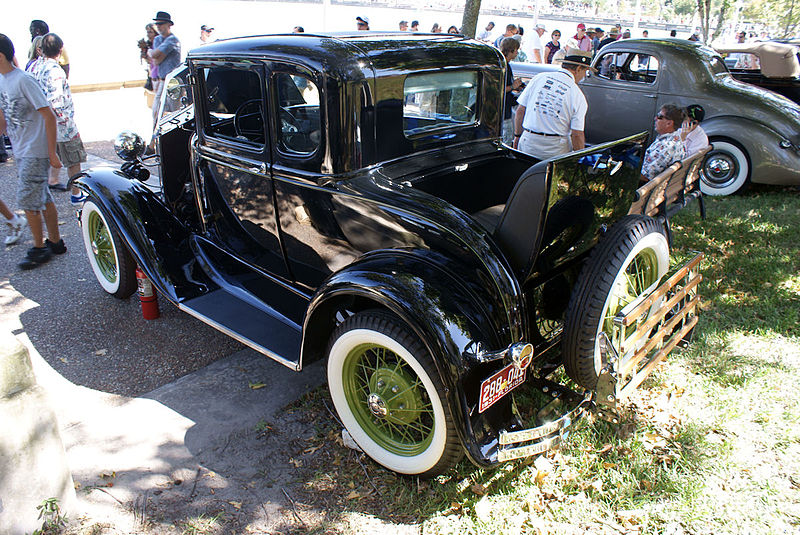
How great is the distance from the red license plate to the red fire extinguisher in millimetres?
2803

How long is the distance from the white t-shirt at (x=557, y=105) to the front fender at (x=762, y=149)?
3087 millimetres

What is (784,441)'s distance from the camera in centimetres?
314

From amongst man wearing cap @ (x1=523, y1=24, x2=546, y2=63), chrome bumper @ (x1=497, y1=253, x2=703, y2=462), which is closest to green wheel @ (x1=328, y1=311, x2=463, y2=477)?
chrome bumper @ (x1=497, y1=253, x2=703, y2=462)

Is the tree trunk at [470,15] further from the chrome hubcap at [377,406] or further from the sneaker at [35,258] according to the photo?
the chrome hubcap at [377,406]

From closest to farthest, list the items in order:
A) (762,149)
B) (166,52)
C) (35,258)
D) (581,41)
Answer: (35,258)
(762,149)
(166,52)
(581,41)

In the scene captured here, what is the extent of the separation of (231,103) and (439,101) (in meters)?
1.43

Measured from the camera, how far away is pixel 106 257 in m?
4.76

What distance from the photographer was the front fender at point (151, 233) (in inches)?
153

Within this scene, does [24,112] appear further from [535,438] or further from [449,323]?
[535,438]

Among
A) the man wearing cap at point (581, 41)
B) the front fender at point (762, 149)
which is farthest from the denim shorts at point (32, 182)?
the man wearing cap at point (581, 41)

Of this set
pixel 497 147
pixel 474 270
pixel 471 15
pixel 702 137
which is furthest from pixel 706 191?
pixel 474 270

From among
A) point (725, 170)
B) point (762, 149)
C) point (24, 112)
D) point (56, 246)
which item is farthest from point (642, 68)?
point (56, 246)

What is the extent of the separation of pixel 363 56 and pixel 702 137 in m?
4.36

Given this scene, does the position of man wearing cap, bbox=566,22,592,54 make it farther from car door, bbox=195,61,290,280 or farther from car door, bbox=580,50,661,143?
car door, bbox=195,61,290,280
